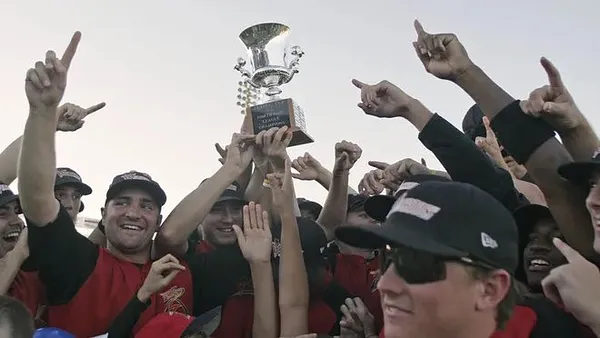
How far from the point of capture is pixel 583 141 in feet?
9.48

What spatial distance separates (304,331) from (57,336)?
1.24 metres

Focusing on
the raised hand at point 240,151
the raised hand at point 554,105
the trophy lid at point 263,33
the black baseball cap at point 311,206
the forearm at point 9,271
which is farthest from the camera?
the trophy lid at point 263,33

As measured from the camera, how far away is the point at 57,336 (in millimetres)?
3059

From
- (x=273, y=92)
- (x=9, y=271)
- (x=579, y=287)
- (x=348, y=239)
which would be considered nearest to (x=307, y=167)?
(x=273, y=92)

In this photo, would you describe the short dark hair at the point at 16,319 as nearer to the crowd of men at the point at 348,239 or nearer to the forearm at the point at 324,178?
the crowd of men at the point at 348,239

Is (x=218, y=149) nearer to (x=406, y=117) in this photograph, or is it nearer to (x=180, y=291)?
(x=180, y=291)

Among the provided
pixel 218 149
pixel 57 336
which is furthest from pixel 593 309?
pixel 218 149

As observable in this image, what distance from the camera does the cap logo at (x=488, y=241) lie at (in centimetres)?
179

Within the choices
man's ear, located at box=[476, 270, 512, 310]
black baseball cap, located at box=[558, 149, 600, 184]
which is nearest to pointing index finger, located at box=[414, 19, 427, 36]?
black baseball cap, located at box=[558, 149, 600, 184]

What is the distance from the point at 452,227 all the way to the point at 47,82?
2330mm

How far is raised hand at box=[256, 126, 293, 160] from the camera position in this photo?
464 cm

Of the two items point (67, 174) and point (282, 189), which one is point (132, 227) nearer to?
point (282, 189)

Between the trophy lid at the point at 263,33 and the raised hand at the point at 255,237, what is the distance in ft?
10.2

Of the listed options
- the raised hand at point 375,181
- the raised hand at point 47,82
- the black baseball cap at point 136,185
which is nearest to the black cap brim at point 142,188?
the black baseball cap at point 136,185
